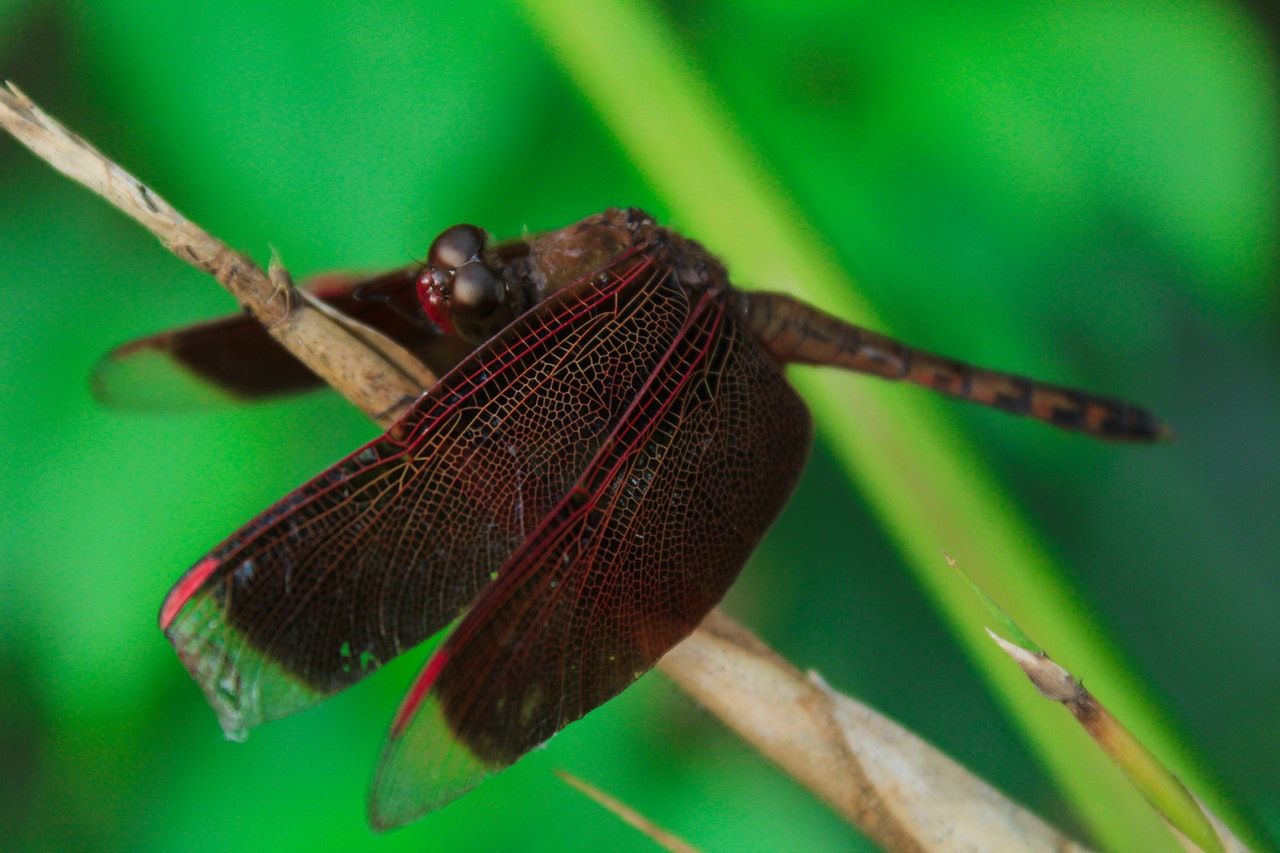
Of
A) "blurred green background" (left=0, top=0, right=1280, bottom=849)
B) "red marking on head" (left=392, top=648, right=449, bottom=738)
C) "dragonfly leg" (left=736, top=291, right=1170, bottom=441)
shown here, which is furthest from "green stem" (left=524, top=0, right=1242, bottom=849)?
"red marking on head" (left=392, top=648, right=449, bottom=738)

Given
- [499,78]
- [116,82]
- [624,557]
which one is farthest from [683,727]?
[116,82]

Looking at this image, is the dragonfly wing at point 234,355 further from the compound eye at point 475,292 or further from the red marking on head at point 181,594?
the red marking on head at point 181,594

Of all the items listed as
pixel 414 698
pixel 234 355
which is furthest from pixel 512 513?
pixel 234 355

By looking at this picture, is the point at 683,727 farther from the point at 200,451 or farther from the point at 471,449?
the point at 200,451

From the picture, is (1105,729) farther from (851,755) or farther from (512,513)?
(512,513)

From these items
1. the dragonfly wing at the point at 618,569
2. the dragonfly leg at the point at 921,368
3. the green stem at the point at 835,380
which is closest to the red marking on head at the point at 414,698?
the dragonfly wing at the point at 618,569
